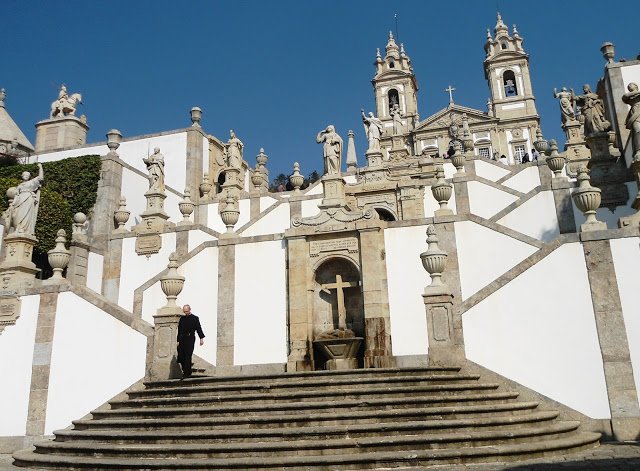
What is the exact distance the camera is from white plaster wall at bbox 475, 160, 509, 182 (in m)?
21.7

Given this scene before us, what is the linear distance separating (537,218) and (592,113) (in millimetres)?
6649

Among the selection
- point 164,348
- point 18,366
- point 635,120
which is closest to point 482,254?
point 635,120

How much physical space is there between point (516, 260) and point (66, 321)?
950cm

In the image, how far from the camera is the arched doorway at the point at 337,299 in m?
12.8

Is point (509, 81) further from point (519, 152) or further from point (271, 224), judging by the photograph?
point (271, 224)

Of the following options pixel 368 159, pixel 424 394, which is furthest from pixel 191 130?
pixel 424 394

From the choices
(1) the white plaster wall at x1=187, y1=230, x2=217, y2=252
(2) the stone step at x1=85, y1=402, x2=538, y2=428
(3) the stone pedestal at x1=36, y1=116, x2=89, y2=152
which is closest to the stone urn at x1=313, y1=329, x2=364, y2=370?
(2) the stone step at x1=85, y1=402, x2=538, y2=428

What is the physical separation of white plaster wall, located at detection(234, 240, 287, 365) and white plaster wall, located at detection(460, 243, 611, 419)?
170 inches

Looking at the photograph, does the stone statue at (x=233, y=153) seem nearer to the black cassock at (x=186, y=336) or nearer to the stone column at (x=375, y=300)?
the stone column at (x=375, y=300)

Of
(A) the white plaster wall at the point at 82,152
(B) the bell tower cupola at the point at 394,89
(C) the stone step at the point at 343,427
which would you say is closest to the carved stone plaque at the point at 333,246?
(C) the stone step at the point at 343,427

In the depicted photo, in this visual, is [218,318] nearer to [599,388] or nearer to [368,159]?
[599,388]

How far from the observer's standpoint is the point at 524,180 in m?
19.8

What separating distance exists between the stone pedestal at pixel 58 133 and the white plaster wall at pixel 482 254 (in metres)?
21.9

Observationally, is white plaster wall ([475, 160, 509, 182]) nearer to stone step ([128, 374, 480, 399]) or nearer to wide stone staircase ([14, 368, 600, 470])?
wide stone staircase ([14, 368, 600, 470])
